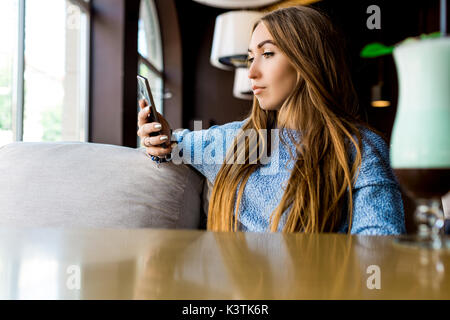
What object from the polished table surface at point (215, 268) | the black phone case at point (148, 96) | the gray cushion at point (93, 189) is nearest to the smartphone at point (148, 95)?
the black phone case at point (148, 96)

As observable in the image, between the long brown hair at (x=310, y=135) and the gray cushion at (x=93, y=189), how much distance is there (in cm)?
12

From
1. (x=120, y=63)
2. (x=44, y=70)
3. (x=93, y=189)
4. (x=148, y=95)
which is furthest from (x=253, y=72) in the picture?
(x=120, y=63)

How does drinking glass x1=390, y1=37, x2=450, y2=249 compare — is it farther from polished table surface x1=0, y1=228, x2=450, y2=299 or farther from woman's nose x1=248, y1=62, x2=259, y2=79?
woman's nose x1=248, y1=62, x2=259, y2=79

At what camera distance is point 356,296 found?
0.29 meters

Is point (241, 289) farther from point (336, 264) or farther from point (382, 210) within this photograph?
point (382, 210)

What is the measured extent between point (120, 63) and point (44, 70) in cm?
80

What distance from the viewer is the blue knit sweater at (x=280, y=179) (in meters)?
1.05

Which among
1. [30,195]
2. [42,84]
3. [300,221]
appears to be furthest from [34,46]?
[300,221]

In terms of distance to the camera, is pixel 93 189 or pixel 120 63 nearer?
pixel 93 189

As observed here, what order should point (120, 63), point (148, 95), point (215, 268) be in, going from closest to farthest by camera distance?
point (215, 268), point (148, 95), point (120, 63)

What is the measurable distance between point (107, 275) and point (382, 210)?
33.6 inches

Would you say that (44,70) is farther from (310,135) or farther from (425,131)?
(425,131)

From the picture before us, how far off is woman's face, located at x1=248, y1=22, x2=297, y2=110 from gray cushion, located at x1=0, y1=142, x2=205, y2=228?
34 centimetres

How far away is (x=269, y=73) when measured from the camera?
133cm
